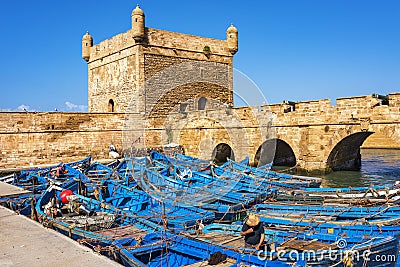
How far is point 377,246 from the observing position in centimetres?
525

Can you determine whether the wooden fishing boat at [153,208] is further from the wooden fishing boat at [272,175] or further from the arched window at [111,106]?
the arched window at [111,106]

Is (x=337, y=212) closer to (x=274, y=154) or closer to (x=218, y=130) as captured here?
(x=274, y=154)

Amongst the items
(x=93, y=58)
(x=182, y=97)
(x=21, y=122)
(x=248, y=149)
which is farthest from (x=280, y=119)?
(x=93, y=58)

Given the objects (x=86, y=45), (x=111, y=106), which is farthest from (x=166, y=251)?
(x=86, y=45)

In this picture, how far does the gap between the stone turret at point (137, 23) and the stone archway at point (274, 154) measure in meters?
9.09

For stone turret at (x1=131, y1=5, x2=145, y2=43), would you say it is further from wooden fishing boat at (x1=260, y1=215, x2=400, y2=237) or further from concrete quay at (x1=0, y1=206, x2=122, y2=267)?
wooden fishing boat at (x1=260, y1=215, x2=400, y2=237)

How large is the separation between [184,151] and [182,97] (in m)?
3.85

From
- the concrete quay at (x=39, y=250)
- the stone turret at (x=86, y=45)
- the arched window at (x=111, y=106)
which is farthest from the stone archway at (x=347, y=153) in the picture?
the stone turret at (x=86, y=45)

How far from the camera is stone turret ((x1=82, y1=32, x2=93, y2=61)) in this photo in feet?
87.7

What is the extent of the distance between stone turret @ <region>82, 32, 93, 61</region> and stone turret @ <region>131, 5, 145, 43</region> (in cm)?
692

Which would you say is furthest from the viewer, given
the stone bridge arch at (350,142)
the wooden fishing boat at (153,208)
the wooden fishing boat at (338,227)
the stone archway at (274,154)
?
the stone archway at (274,154)

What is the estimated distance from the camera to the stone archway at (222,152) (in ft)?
72.1

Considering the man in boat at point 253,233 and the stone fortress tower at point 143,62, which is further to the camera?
the stone fortress tower at point 143,62

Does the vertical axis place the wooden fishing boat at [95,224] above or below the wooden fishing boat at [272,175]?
below
